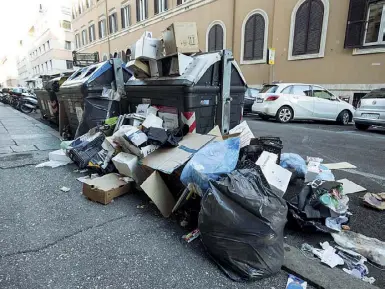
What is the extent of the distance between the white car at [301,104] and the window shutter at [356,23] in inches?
120

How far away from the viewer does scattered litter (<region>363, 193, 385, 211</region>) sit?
8.34 feet

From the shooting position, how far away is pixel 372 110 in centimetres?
695

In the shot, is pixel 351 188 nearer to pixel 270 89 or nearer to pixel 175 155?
pixel 175 155

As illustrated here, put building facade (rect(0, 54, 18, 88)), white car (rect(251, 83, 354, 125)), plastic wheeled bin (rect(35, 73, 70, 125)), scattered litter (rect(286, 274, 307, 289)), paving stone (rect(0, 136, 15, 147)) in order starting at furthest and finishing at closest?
building facade (rect(0, 54, 18, 88))
white car (rect(251, 83, 354, 125))
plastic wheeled bin (rect(35, 73, 70, 125))
paving stone (rect(0, 136, 15, 147))
scattered litter (rect(286, 274, 307, 289))

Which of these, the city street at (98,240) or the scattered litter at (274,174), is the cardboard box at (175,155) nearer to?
the city street at (98,240)

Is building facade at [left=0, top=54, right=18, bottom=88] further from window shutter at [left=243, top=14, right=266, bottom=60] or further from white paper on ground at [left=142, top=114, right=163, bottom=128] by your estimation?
white paper on ground at [left=142, top=114, right=163, bottom=128]

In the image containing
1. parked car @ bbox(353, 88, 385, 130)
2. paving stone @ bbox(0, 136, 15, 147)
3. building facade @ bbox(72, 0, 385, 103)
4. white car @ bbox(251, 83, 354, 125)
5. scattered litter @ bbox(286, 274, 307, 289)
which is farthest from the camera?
building facade @ bbox(72, 0, 385, 103)

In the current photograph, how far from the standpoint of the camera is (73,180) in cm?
337

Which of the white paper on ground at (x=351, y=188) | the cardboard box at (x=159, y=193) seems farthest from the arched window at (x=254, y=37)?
the cardboard box at (x=159, y=193)

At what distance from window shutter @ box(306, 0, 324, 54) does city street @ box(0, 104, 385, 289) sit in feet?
32.0

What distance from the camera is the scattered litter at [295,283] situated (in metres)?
1.60

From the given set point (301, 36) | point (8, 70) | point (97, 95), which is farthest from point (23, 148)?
point (8, 70)

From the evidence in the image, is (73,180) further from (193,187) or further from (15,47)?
(15,47)

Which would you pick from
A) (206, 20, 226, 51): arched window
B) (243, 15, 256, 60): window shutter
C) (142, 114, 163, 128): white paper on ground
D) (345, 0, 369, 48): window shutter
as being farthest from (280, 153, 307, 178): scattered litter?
(206, 20, 226, 51): arched window
